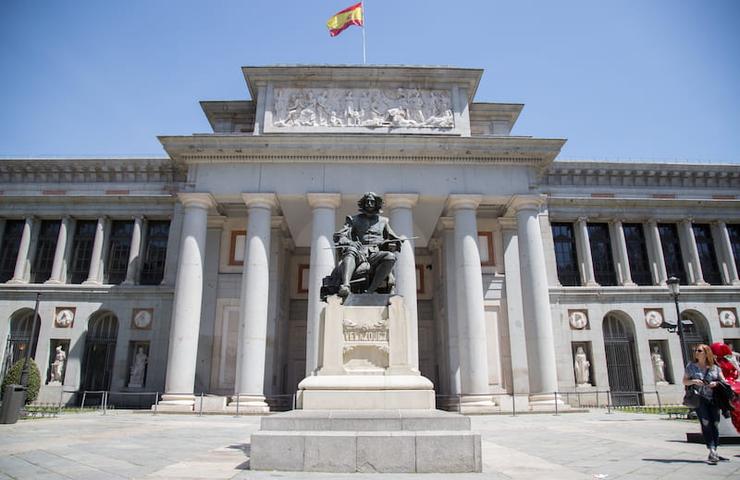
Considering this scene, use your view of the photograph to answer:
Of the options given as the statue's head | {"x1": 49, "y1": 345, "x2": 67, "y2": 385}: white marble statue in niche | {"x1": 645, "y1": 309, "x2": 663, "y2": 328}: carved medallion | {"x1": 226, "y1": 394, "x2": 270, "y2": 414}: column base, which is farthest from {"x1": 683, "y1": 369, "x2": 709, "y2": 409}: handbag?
{"x1": 49, "y1": 345, "x2": 67, "y2": 385}: white marble statue in niche

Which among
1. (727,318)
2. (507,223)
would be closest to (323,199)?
(507,223)

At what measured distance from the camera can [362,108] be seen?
96.1ft

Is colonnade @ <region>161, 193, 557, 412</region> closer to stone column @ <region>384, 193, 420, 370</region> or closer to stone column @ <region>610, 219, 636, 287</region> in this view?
stone column @ <region>384, 193, 420, 370</region>

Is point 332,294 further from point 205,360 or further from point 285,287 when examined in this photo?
point 285,287

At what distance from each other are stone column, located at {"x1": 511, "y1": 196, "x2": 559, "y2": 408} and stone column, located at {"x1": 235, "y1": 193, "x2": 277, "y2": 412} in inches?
543

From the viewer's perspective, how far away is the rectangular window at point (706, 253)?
35781 mm

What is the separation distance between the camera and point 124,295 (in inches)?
1249

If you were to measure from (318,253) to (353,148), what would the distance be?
20.4 ft

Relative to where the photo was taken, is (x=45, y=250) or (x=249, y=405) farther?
(x=45, y=250)

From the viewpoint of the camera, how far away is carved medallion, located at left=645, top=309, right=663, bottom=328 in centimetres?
3319

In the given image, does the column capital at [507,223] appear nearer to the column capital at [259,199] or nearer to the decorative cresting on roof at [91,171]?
the column capital at [259,199]

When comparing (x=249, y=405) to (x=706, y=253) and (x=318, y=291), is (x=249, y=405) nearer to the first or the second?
(x=318, y=291)

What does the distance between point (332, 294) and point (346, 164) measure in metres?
18.3

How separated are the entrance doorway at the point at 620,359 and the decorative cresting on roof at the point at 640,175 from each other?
9.71 metres
